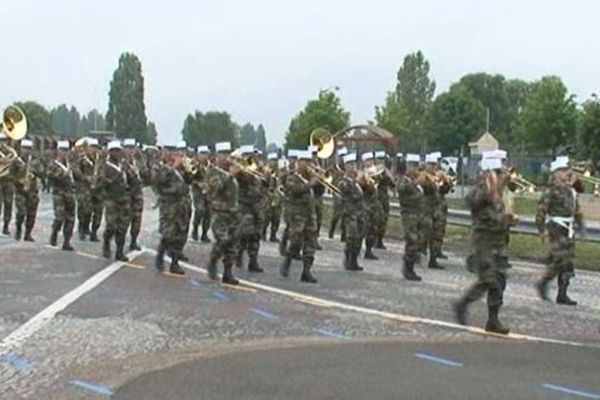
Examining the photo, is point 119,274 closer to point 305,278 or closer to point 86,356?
point 305,278

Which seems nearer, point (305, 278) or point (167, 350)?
point (167, 350)

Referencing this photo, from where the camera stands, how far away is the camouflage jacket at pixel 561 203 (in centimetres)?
1431

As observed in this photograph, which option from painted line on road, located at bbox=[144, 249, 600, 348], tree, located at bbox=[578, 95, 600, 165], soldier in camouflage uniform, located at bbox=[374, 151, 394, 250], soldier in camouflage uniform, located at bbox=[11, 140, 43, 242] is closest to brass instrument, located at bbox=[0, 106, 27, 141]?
soldier in camouflage uniform, located at bbox=[11, 140, 43, 242]

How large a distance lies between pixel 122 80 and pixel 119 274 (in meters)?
108

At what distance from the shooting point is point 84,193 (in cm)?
2220

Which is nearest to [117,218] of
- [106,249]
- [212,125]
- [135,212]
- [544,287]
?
[106,249]

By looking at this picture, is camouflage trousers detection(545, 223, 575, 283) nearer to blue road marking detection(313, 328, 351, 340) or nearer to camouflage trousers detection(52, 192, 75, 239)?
blue road marking detection(313, 328, 351, 340)

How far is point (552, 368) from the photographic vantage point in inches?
377

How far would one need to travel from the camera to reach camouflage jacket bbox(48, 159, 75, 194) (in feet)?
66.4

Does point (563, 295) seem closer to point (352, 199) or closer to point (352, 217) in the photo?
point (352, 217)

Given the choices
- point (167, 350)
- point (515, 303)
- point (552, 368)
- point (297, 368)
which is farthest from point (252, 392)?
point (515, 303)

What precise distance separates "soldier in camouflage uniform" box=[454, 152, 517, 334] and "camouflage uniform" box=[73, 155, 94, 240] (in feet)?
38.0

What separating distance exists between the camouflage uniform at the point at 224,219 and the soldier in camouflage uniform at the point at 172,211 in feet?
3.86

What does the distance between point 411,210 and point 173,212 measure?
150 inches
